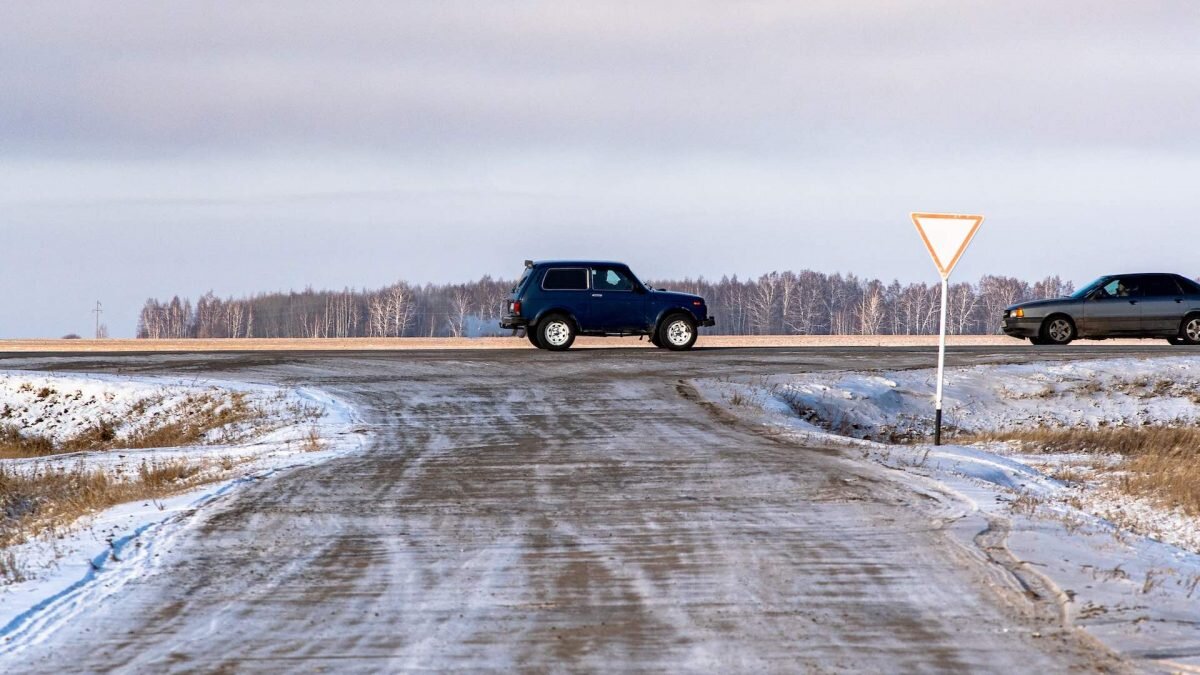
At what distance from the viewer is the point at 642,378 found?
69.2 feet

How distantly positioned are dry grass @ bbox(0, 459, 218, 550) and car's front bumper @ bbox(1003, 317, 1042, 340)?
23130 millimetres

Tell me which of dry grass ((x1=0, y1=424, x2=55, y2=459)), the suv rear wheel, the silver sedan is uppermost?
the silver sedan

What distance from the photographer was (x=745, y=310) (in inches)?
4865

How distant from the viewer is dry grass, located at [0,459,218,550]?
1018cm

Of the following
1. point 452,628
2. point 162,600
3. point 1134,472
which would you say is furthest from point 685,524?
point 1134,472

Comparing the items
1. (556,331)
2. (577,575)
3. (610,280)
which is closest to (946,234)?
(577,575)

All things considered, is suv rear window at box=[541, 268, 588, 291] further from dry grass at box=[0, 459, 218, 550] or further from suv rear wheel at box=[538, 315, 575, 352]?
dry grass at box=[0, 459, 218, 550]

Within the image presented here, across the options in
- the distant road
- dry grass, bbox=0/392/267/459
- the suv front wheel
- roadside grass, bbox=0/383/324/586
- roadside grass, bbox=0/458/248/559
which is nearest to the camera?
roadside grass, bbox=0/458/248/559

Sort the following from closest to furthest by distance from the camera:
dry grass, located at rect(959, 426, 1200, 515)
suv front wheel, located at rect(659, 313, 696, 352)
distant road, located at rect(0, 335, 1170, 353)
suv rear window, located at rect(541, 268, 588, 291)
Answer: dry grass, located at rect(959, 426, 1200, 515)
suv rear window, located at rect(541, 268, 588, 291)
suv front wheel, located at rect(659, 313, 696, 352)
distant road, located at rect(0, 335, 1170, 353)

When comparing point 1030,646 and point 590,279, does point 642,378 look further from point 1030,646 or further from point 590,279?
point 1030,646

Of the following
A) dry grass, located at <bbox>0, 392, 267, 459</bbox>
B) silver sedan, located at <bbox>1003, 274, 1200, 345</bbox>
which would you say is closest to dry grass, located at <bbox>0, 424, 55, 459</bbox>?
dry grass, located at <bbox>0, 392, 267, 459</bbox>

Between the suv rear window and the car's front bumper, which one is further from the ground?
the suv rear window

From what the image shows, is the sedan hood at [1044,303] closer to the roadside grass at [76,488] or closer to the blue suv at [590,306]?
the blue suv at [590,306]

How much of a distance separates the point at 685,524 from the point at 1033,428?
1293 centimetres
